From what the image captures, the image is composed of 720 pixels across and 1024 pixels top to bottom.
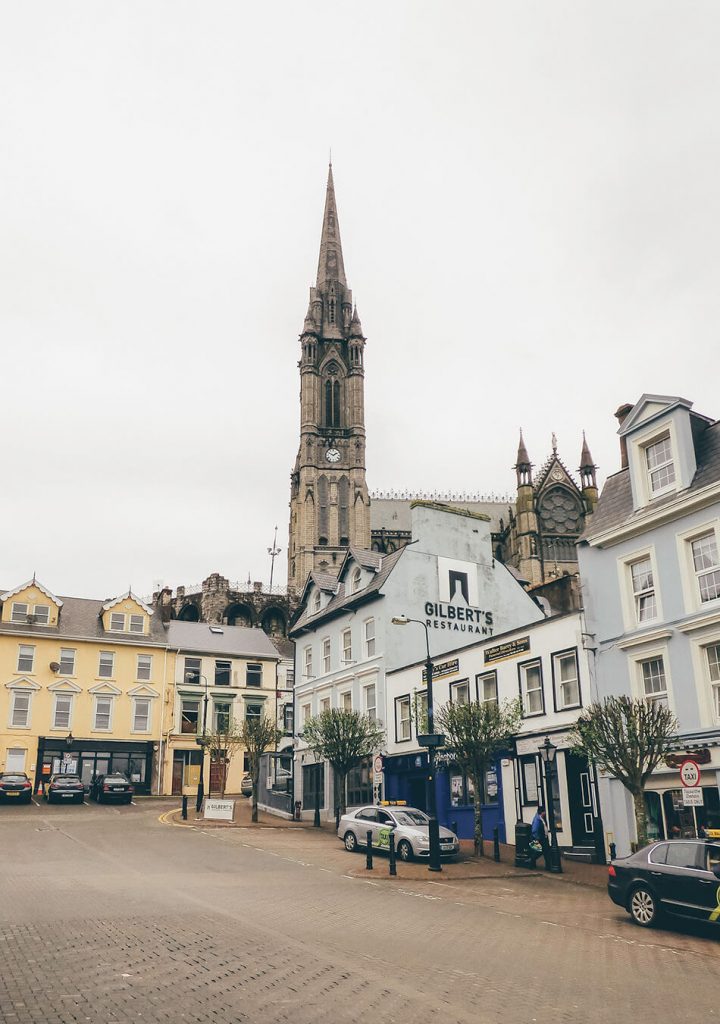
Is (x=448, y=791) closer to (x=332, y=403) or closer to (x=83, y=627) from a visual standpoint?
(x=83, y=627)

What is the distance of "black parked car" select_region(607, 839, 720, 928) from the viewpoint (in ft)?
46.2

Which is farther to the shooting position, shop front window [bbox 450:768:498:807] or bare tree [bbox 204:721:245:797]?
bare tree [bbox 204:721:245:797]

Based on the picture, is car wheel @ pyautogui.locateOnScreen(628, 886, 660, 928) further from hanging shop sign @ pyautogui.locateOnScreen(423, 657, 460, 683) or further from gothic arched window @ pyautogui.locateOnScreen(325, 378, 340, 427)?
gothic arched window @ pyautogui.locateOnScreen(325, 378, 340, 427)

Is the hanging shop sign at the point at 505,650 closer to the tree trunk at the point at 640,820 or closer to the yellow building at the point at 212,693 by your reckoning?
the tree trunk at the point at 640,820

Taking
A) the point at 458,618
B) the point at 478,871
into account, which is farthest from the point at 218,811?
the point at 478,871

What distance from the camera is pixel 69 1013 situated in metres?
8.40

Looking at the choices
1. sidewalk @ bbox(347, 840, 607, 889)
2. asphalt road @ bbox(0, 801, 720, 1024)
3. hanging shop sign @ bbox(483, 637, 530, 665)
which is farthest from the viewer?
hanging shop sign @ bbox(483, 637, 530, 665)

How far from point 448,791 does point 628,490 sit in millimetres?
13170

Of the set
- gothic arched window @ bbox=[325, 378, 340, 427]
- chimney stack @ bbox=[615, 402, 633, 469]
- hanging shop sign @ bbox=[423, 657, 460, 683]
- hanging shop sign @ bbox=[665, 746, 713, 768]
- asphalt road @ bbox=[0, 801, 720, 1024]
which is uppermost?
gothic arched window @ bbox=[325, 378, 340, 427]

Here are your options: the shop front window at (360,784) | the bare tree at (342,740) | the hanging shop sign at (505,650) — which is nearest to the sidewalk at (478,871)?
the hanging shop sign at (505,650)

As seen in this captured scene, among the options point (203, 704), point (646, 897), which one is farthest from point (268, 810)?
point (646, 897)

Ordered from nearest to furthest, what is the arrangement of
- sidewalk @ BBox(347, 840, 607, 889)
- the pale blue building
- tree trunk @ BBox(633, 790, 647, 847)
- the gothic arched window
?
tree trunk @ BBox(633, 790, 647, 847) → sidewalk @ BBox(347, 840, 607, 889) → the pale blue building → the gothic arched window

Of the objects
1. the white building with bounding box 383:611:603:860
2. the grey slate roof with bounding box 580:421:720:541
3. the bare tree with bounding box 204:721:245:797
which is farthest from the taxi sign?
the bare tree with bounding box 204:721:245:797

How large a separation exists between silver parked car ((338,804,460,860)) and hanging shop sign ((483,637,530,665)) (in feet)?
20.4
